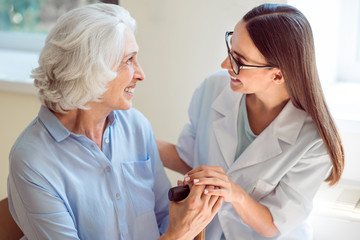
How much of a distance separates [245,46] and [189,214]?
562 mm

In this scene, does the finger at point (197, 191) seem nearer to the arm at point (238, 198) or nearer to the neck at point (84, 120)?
the arm at point (238, 198)

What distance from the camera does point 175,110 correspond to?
234 centimetres

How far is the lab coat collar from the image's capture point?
177cm

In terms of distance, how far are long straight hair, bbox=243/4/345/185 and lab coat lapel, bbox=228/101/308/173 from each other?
2.4 inches

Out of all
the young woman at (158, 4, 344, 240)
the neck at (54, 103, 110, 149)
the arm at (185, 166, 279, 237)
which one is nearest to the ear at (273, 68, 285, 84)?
the young woman at (158, 4, 344, 240)

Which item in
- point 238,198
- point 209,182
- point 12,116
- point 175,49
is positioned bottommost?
point 12,116

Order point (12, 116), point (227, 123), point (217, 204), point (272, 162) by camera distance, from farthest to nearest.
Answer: point (12, 116) < point (227, 123) < point (272, 162) < point (217, 204)

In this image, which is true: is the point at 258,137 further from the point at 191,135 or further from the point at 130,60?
the point at 130,60

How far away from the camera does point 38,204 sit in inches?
59.5

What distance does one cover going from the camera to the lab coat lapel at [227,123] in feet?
6.13

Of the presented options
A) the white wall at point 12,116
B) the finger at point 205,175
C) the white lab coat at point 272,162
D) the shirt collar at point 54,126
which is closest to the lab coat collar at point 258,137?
the white lab coat at point 272,162

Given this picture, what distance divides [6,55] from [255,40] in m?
2.04

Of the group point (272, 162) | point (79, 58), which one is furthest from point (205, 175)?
point (79, 58)

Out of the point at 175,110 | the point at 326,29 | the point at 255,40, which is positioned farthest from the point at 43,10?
the point at 255,40
